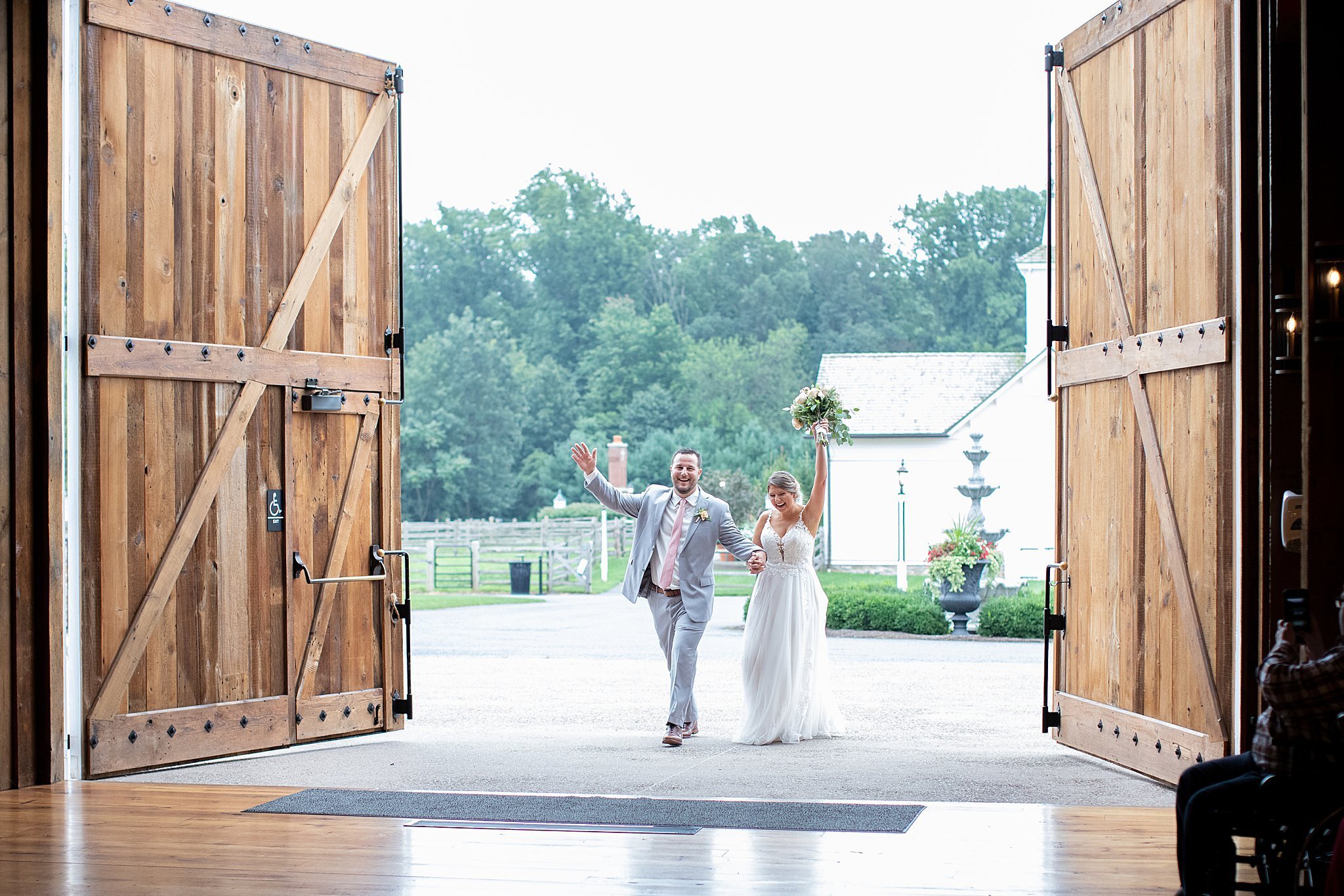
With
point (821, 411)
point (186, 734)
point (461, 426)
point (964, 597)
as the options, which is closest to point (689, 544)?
point (821, 411)

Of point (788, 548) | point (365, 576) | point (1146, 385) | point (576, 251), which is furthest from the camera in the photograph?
point (576, 251)

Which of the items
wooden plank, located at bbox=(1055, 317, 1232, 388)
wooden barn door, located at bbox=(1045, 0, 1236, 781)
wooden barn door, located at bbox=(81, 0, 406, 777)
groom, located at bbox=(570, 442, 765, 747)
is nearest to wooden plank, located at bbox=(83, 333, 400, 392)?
wooden barn door, located at bbox=(81, 0, 406, 777)

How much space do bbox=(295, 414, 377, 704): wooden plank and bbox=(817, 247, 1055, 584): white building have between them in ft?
66.4

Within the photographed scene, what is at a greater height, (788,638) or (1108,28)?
(1108,28)

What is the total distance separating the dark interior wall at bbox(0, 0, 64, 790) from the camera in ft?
20.7

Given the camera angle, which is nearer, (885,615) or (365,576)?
(365,576)

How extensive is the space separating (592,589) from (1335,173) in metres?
23.4

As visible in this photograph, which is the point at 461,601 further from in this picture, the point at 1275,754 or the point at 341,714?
the point at 1275,754

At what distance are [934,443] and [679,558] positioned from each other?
73.1 feet

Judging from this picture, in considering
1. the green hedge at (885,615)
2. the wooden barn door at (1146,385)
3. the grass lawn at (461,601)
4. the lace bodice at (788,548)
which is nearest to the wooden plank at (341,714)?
the lace bodice at (788,548)

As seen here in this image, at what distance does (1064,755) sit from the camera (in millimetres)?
7379

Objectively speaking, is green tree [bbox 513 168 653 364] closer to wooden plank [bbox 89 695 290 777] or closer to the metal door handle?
the metal door handle

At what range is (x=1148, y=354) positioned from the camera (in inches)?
262

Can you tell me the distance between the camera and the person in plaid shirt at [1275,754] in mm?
3627
